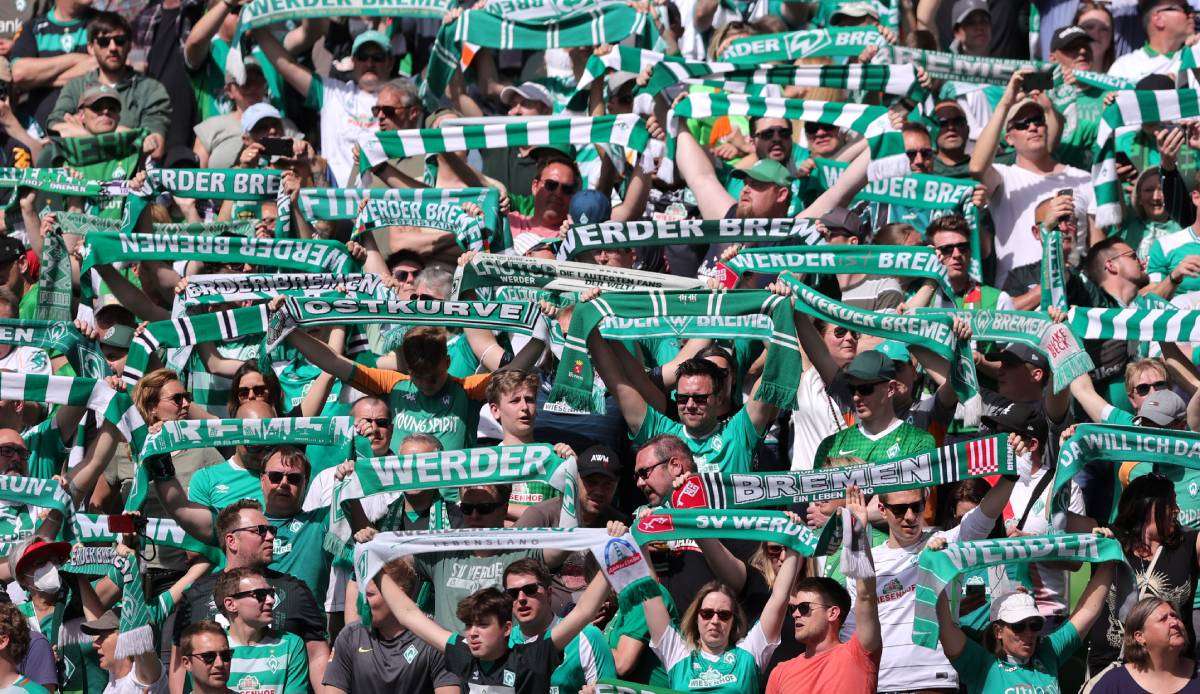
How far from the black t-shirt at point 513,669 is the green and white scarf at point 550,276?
2.74m

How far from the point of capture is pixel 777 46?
15430 millimetres

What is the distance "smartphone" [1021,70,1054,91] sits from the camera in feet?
48.4

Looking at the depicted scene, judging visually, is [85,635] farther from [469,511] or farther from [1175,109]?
[1175,109]

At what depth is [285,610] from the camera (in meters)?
11.3

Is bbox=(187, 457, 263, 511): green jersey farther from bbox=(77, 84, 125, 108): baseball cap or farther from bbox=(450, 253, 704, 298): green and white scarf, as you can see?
bbox=(77, 84, 125, 108): baseball cap

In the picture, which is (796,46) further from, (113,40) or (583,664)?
(583,664)

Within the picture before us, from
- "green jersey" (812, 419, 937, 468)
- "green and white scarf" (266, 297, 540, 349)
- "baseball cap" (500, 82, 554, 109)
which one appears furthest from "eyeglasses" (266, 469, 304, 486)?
"baseball cap" (500, 82, 554, 109)

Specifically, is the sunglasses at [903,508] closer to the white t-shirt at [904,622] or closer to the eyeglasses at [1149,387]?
the white t-shirt at [904,622]

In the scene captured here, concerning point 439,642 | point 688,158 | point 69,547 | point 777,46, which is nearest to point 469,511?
point 439,642

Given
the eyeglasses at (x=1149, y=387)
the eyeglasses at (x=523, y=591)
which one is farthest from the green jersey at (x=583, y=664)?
the eyeglasses at (x=1149, y=387)

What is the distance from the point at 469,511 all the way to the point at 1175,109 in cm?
559

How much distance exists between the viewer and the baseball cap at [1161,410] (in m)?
11.9

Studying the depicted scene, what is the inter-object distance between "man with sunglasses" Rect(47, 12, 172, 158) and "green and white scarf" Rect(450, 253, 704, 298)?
3.85 m

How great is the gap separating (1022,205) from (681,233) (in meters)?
2.30
